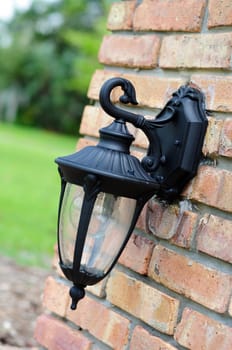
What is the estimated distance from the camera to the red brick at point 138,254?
1289 mm

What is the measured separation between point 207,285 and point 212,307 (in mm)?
38

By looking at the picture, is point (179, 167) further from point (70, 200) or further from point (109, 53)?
point (109, 53)

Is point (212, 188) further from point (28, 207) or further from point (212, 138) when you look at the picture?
point (28, 207)

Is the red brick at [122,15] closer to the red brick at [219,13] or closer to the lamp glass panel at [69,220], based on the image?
the red brick at [219,13]

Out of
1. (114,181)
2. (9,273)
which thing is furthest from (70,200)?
(9,273)

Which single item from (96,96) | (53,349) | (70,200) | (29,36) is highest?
(29,36)

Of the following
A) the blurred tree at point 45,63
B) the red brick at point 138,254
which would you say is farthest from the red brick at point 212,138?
the blurred tree at point 45,63

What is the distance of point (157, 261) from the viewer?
1.27 m

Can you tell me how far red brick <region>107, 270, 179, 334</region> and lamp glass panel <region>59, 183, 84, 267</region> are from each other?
184 mm

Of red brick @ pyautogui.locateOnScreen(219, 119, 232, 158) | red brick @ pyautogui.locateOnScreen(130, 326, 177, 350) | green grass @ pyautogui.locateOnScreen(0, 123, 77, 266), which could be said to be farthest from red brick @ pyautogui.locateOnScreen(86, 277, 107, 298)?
green grass @ pyautogui.locateOnScreen(0, 123, 77, 266)

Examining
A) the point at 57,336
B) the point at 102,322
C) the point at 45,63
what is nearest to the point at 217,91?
the point at 102,322

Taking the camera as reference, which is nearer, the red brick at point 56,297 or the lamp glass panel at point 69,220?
the lamp glass panel at point 69,220

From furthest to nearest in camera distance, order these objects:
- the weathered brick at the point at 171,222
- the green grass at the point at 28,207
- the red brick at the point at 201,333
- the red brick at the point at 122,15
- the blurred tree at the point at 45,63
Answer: the blurred tree at the point at 45,63 → the green grass at the point at 28,207 → the red brick at the point at 122,15 → the weathered brick at the point at 171,222 → the red brick at the point at 201,333

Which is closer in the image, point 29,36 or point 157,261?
point 157,261
